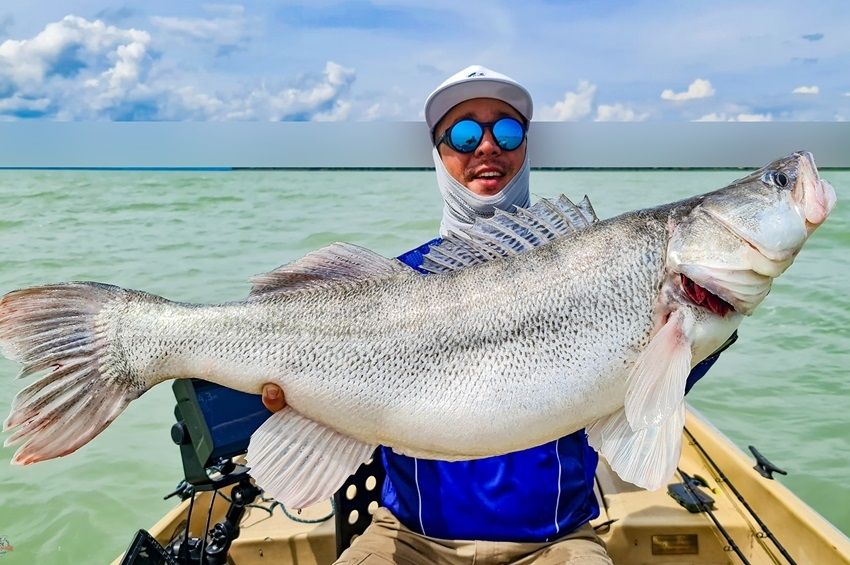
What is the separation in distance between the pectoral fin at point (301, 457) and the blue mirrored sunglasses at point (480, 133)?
157 centimetres

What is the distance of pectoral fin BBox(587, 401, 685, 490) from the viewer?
1.87m

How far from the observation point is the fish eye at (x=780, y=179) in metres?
Result: 1.75

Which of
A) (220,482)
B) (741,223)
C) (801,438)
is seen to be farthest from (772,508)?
(801,438)

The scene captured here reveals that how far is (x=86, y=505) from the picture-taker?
5.24 m

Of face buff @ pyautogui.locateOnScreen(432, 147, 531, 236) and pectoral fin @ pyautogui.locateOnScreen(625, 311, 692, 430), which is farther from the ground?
face buff @ pyautogui.locateOnScreen(432, 147, 531, 236)

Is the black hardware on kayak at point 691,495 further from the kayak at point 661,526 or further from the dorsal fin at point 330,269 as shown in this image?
the dorsal fin at point 330,269

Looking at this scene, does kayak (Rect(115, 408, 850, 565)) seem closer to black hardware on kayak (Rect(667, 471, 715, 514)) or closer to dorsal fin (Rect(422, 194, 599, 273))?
black hardware on kayak (Rect(667, 471, 715, 514))

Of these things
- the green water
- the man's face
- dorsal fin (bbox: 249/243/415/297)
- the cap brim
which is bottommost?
the green water

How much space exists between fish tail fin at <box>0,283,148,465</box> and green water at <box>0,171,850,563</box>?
113 centimetres

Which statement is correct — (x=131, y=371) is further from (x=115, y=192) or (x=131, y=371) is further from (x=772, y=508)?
(x=115, y=192)

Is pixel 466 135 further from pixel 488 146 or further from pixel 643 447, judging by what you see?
pixel 643 447

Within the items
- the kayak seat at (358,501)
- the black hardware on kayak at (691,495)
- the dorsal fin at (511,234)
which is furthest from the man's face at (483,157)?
the black hardware on kayak at (691,495)

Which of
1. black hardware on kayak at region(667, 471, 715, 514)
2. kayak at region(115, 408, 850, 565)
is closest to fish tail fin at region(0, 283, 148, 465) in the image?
kayak at region(115, 408, 850, 565)

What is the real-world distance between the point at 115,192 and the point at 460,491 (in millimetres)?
34916
